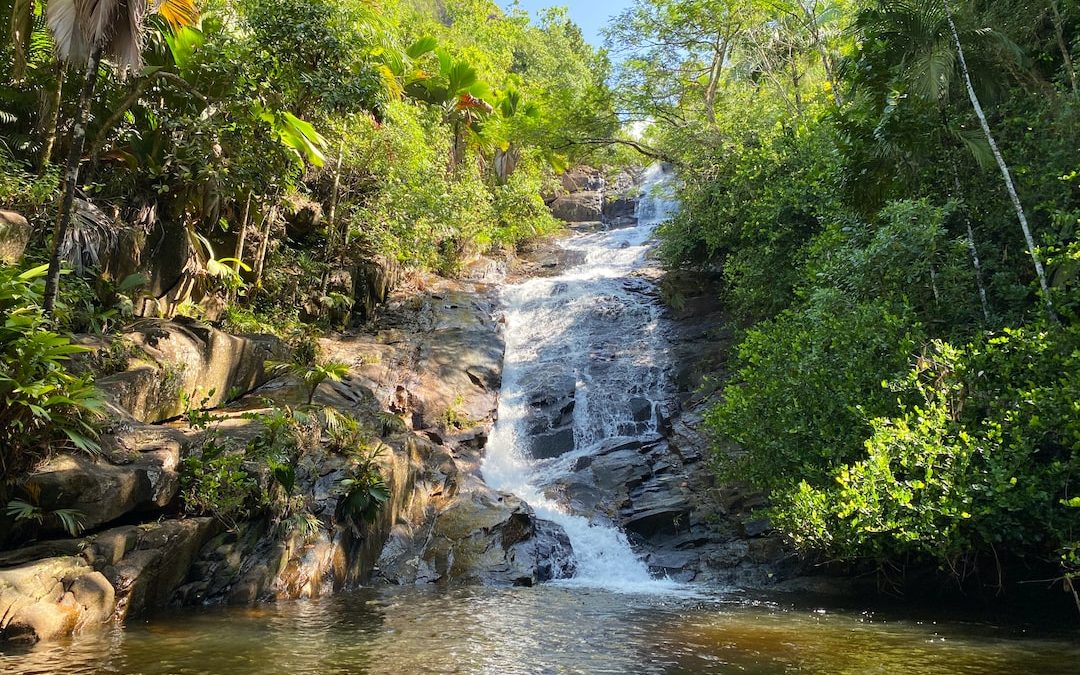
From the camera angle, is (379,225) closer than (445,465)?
No

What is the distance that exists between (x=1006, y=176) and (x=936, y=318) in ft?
7.70

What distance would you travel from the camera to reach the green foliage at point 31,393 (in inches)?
308

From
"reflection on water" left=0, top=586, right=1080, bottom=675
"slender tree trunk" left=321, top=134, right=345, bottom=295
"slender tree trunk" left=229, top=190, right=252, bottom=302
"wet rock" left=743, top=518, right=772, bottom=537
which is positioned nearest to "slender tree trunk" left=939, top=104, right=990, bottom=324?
"reflection on water" left=0, top=586, right=1080, bottom=675

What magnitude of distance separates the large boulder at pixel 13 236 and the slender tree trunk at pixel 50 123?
1282mm

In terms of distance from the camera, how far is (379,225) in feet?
62.2

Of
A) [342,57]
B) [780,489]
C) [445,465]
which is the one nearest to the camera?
[780,489]

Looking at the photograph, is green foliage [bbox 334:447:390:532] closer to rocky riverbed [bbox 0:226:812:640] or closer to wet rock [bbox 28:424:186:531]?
rocky riverbed [bbox 0:226:812:640]

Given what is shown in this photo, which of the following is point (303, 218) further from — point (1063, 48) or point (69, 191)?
point (1063, 48)

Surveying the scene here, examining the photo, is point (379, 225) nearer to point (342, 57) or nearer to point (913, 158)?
point (342, 57)

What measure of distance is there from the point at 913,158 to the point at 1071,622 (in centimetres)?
757

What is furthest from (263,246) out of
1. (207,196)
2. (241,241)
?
(207,196)

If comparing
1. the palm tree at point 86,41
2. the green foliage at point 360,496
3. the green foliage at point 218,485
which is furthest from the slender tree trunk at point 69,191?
the green foliage at point 360,496

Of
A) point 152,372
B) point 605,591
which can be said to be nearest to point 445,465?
point 605,591

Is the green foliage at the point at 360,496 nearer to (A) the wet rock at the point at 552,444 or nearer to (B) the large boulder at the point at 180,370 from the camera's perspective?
(B) the large boulder at the point at 180,370
